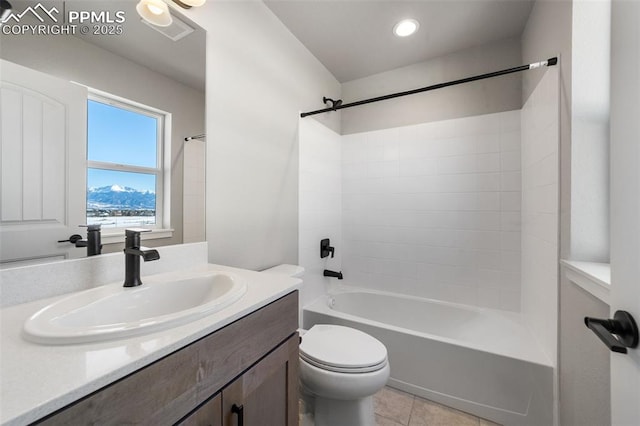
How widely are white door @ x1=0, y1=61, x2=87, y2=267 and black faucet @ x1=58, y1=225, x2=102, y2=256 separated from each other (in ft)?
0.06

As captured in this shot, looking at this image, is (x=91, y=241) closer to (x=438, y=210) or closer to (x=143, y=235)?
(x=143, y=235)

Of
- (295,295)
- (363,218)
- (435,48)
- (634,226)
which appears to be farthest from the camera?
(363,218)

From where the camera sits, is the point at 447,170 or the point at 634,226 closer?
the point at 634,226

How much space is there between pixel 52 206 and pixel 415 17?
216 cm

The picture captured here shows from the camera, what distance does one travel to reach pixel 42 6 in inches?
29.0

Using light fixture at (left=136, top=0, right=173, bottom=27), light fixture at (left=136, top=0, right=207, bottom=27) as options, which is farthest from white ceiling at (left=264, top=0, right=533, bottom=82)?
light fixture at (left=136, top=0, right=173, bottom=27)

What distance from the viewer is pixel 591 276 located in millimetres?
850

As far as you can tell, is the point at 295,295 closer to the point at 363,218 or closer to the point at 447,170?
the point at 363,218

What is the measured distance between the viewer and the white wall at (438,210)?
1872mm

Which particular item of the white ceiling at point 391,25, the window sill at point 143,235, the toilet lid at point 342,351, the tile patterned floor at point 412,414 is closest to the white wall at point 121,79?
the window sill at point 143,235

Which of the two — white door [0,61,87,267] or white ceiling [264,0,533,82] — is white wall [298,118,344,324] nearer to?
white ceiling [264,0,533,82]

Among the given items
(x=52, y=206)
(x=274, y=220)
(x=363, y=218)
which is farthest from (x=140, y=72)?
(x=363, y=218)

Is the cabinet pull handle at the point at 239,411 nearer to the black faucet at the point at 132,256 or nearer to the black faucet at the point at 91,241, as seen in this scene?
the black faucet at the point at 132,256

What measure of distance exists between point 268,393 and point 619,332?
33.3 inches
